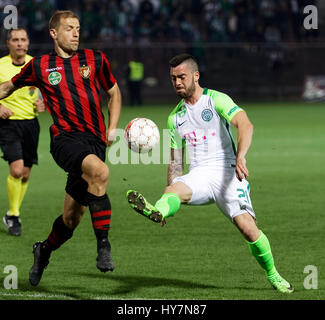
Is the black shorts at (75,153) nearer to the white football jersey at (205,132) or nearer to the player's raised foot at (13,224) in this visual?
the white football jersey at (205,132)

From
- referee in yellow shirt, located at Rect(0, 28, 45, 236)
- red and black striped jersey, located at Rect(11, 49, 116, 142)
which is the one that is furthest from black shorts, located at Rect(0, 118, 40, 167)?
red and black striped jersey, located at Rect(11, 49, 116, 142)

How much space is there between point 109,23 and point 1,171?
1676 cm

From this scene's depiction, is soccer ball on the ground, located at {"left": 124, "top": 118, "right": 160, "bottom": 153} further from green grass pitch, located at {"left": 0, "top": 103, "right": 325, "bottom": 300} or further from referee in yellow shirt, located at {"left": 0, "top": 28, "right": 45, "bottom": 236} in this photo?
referee in yellow shirt, located at {"left": 0, "top": 28, "right": 45, "bottom": 236}

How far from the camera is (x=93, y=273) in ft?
26.9

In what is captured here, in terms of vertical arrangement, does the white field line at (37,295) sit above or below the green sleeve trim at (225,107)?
below

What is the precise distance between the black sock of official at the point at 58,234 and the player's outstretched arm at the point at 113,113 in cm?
75

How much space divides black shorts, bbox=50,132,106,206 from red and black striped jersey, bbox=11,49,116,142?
7 centimetres

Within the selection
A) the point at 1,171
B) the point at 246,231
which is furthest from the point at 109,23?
the point at 246,231

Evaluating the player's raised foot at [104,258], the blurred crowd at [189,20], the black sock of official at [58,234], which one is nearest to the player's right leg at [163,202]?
the player's raised foot at [104,258]

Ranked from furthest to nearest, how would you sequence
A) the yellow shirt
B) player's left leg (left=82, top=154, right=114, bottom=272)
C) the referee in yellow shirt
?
the yellow shirt
the referee in yellow shirt
player's left leg (left=82, top=154, right=114, bottom=272)

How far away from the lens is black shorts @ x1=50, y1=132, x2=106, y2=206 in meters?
7.21

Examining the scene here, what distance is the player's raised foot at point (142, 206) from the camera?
255 inches

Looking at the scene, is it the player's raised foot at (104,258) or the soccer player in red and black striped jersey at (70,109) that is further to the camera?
the soccer player in red and black striped jersey at (70,109)
